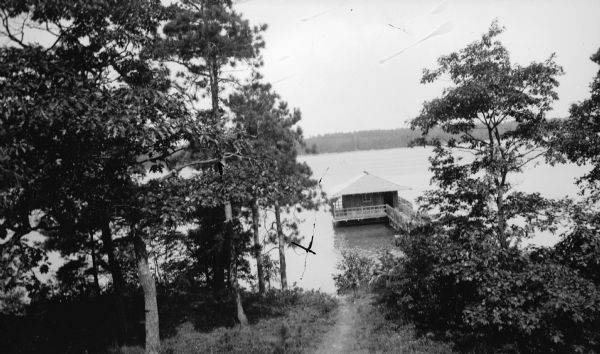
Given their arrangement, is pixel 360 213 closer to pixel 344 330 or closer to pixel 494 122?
pixel 344 330

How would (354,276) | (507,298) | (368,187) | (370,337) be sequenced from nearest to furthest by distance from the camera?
(507,298) → (370,337) → (354,276) → (368,187)

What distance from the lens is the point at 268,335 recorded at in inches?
491

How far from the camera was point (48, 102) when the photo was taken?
6.39 metres

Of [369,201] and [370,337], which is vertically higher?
[369,201]

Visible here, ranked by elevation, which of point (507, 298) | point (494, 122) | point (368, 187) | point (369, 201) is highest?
point (494, 122)

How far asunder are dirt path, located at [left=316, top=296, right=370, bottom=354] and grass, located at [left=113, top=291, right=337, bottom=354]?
0.26 m

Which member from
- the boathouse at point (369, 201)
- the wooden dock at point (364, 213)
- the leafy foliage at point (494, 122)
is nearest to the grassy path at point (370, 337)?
the leafy foliage at point (494, 122)

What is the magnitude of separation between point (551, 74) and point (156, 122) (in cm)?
983

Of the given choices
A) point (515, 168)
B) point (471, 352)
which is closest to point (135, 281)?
point (471, 352)

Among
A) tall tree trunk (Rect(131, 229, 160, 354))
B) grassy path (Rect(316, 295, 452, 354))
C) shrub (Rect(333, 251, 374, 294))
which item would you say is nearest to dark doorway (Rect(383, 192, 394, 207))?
shrub (Rect(333, 251, 374, 294))

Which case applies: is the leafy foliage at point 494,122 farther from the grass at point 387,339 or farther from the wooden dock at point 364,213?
the wooden dock at point 364,213

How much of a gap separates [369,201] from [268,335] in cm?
2999

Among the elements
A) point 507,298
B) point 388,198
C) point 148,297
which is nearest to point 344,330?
point 507,298

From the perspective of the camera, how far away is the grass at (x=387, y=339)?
34.5ft
